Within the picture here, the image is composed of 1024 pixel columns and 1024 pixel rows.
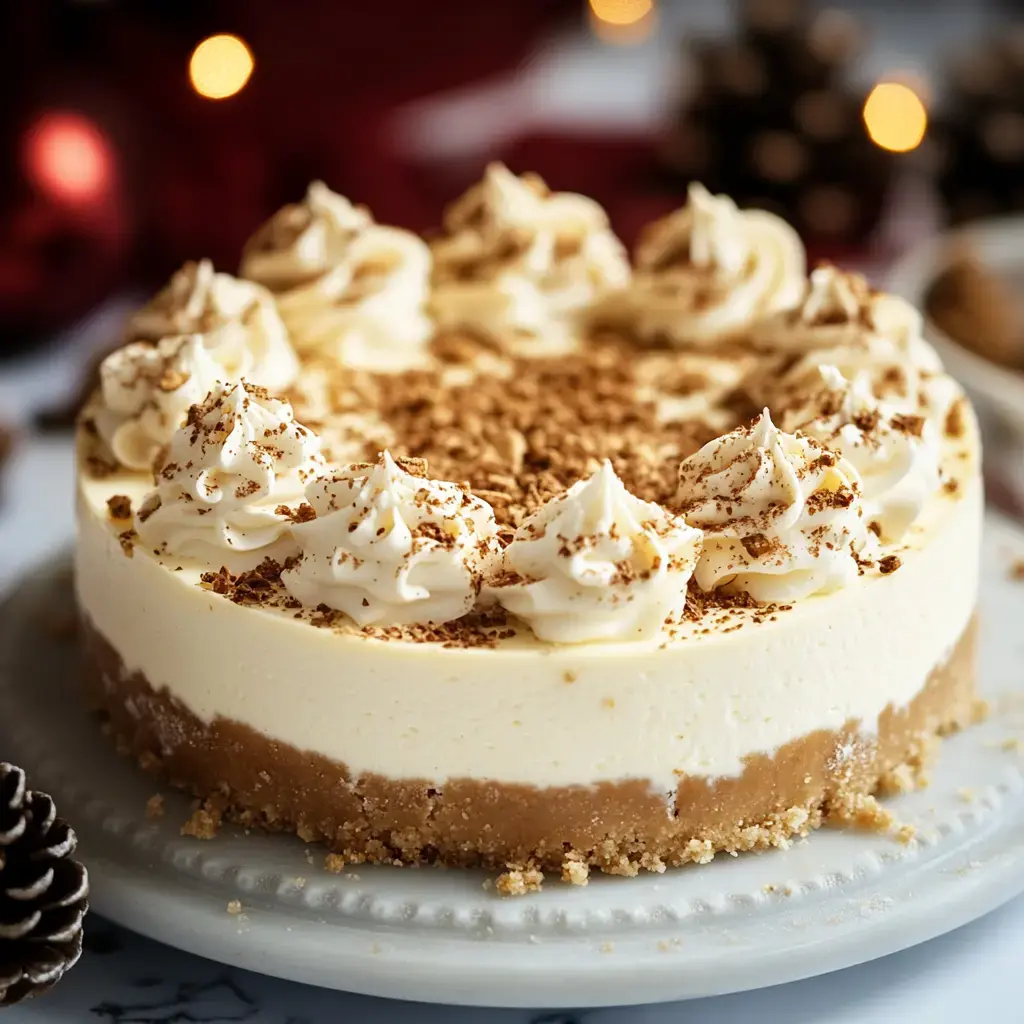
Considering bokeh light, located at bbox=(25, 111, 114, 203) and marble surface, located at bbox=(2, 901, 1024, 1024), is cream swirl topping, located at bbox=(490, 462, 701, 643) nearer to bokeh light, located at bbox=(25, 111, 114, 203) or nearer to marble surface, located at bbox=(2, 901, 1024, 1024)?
marble surface, located at bbox=(2, 901, 1024, 1024)

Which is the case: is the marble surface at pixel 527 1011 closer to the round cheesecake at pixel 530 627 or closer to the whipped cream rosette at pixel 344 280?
the round cheesecake at pixel 530 627

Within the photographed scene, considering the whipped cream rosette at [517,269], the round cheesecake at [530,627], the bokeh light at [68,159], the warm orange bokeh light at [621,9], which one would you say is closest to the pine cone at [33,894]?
the round cheesecake at [530,627]

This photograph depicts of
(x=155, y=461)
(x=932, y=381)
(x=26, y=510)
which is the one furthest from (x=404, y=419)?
(x=26, y=510)

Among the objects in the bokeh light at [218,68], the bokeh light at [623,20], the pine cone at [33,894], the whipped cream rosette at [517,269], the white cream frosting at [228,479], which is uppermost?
the white cream frosting at [228,479]

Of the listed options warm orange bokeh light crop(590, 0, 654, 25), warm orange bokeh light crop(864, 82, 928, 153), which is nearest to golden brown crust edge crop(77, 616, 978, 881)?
warm orange bokeh light crop(864, 82, 928, 153)

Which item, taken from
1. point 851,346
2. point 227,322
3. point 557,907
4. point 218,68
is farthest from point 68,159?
point 557,907

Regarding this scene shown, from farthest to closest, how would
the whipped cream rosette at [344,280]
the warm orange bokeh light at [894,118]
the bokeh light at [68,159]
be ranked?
the warm orange bokeh light at [894,118], the bokeh light at [68,159], the whipped cream rosette at [344,280]
